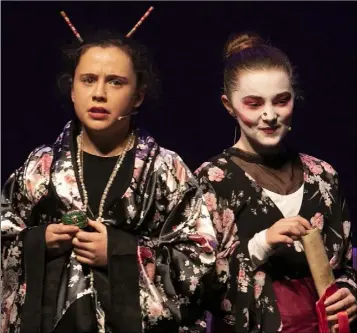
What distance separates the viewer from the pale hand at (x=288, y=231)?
7.03ft

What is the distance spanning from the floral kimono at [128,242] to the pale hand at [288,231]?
0.14 metres

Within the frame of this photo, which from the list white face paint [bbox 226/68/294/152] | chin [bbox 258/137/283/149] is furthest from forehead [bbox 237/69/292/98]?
chin [bbox 258/137/283/149]

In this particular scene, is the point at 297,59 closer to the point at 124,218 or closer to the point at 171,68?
the point at 171,68

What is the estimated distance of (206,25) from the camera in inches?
107

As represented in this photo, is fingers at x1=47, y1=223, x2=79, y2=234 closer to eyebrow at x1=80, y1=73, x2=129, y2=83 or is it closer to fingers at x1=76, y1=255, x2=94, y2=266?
fingers at x1=76, y1=255, x2=94, y2=266

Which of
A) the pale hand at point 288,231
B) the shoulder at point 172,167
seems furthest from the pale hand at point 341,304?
the shoulder at point 172,167

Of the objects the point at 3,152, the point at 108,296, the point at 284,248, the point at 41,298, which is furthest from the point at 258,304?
the point at 3,152

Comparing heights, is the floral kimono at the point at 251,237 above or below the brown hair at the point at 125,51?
below

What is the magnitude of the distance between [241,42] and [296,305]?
668 mm

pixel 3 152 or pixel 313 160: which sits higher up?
pixel 3 152

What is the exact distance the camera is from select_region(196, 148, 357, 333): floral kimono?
2.18 m

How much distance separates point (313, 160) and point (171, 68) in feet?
1.78

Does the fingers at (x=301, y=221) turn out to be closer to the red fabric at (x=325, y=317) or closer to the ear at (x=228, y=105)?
the red fabric at (x=325, y=317)

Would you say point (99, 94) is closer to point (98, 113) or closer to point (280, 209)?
point (98, 113)
